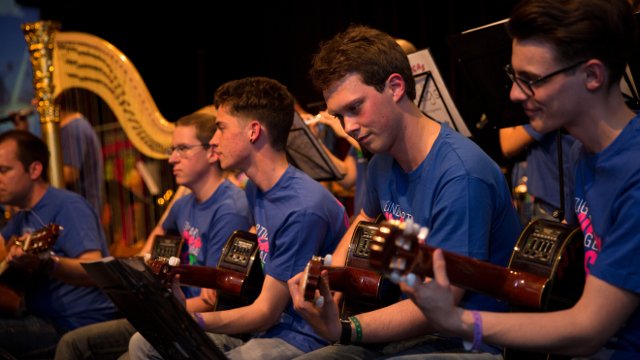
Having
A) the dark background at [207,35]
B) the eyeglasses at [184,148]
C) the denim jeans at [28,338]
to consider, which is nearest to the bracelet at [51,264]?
the denim jeans at [28,338]

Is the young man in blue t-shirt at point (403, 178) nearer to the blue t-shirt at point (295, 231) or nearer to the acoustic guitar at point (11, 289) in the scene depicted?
the blue t-shirt at point (295, 231)

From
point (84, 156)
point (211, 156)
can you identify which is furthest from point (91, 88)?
point (211, 156)

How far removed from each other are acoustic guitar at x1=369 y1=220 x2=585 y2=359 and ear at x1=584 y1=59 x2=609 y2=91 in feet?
1.70

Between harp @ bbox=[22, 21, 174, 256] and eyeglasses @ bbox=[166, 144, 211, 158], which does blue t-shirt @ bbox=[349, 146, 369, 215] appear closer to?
eyeglasses @ bbox=[166, 144, 211, 158]

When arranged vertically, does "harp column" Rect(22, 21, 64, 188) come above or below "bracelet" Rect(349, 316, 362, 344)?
above

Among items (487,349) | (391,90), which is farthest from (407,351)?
(391,90)

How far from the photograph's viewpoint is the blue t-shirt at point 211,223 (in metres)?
3.90

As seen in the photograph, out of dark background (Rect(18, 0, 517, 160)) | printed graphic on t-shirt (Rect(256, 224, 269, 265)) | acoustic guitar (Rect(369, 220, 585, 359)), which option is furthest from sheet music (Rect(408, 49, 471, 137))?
dark background (Rect(18, 0, 517, 160))

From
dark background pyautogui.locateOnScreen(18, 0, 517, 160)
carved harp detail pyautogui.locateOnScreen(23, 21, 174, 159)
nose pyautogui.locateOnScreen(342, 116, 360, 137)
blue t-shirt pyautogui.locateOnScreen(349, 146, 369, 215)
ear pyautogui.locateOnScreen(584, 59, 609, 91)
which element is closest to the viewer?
ear pyautogui.locateOnScreen(584, 59, 609, 91)

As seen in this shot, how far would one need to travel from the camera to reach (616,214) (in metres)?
2.04

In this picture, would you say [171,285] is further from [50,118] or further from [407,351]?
[50,118]

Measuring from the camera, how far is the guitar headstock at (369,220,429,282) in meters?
1.89

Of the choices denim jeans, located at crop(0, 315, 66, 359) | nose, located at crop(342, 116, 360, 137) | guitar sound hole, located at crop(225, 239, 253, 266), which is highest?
nose, located at crop(342, 116, 360, 137)

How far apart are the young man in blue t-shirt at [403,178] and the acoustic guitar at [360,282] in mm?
118
